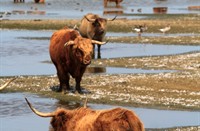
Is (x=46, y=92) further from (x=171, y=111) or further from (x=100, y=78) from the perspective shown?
(x=171, y=111)

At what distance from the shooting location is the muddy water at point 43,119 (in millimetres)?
12652

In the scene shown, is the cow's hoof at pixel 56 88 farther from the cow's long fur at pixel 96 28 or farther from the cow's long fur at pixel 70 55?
the cow's long fur at pixel 96 28

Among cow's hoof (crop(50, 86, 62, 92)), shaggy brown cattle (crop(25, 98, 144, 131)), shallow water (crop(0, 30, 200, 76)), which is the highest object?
shaggy brown cattle (crop(25, 98, 144, 131))

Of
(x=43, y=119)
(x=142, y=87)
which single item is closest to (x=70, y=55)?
(x=142, y=87)

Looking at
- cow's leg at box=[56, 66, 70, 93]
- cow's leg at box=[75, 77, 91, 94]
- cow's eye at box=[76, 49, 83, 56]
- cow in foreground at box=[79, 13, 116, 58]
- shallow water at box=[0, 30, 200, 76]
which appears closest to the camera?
cow's eye at box=[76, 49, 83, 56]

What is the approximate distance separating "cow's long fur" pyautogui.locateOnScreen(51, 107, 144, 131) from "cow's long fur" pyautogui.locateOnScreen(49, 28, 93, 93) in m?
7.63

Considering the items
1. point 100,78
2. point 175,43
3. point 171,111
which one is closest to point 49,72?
point 100,78

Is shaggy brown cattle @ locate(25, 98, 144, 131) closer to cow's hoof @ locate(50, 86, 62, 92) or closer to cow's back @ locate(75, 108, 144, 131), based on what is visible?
cow's back @ locate(75, 108, 144, 131)

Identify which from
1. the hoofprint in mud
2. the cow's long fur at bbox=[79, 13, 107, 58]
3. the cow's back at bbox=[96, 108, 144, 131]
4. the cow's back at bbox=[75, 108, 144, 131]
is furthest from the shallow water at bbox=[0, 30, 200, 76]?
the cow's back at bbox=[96, 108, 144, 131]

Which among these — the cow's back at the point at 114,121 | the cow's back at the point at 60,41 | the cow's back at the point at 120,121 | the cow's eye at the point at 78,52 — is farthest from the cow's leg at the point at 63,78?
the cow's back at the point at 120,121

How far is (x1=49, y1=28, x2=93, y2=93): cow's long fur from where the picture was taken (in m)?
15.4

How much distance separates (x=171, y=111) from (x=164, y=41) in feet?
53.5

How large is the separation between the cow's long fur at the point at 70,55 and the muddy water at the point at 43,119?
872 millimetres

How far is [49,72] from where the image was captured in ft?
67.3
